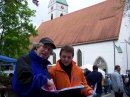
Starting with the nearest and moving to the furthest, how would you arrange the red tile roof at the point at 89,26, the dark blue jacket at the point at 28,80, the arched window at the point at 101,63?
1. the dark blue jacket at the point at 28,80
2. the arched window at the point at 101,63
3. the red tile roof at the point at 89,26

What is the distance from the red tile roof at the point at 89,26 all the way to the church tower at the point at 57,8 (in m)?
7.95

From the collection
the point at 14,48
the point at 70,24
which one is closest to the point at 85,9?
the point at 70,24

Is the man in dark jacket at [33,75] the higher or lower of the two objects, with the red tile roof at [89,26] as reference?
lower

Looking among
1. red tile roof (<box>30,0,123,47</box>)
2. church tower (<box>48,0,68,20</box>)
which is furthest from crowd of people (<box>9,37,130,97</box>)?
church tower (<box>48,0,68,20</box>)

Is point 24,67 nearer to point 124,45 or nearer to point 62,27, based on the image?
point 124,45

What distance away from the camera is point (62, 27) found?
3178 centimetres

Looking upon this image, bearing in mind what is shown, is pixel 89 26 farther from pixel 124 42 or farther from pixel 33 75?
pixel 33 75

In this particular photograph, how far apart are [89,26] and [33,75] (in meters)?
25.7

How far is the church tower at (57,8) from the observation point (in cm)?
4203

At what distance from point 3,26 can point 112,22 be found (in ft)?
45.4

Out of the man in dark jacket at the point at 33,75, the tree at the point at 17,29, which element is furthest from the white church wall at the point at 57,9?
the man in dark jacket at the point at 33,75

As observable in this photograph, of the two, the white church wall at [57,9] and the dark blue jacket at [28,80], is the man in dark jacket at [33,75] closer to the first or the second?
the dark blue jacket at [28,80]

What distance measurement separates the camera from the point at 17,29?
17.0 m

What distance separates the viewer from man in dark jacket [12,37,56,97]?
1846 millimetres
